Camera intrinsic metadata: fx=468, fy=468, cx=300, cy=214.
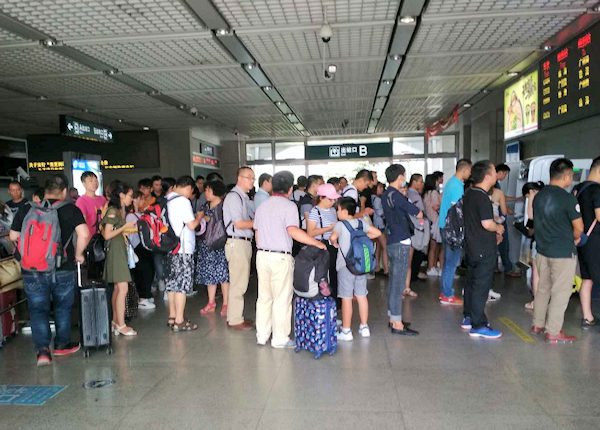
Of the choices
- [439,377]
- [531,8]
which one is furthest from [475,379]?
[531,8]

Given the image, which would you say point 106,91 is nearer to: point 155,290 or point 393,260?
point 155,290

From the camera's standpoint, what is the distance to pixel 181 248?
482cm

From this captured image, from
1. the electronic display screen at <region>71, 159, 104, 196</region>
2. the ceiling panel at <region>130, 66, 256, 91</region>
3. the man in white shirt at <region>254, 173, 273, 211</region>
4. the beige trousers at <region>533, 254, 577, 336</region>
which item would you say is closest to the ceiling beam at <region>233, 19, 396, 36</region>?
the ceiling panel at <region>130, 66, 256, 91</region>

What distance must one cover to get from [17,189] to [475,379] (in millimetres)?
6448

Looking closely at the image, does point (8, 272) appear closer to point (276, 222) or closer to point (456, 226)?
point (276, 222)

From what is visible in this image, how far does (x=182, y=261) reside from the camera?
484 cm

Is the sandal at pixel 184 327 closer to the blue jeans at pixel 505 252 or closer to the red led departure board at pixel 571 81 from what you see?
the blue jeans at pixel 505 252

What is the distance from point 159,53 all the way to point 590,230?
533 centimetres

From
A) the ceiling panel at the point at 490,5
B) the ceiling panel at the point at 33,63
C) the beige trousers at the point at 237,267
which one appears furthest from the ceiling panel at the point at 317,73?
the beige trousers at the point at 237,267

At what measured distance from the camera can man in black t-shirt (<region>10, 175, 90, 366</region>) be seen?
13.5ft

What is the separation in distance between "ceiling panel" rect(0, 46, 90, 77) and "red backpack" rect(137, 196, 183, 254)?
8.81 ft

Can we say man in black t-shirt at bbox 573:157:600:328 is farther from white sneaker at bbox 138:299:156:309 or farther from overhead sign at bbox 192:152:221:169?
overhead sign at bbox 192:152:221:169

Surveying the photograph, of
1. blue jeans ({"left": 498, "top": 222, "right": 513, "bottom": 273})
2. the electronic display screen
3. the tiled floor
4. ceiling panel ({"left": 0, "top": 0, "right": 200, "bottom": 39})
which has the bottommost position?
the tiled floor

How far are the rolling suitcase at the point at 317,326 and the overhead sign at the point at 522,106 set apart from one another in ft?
16.9
